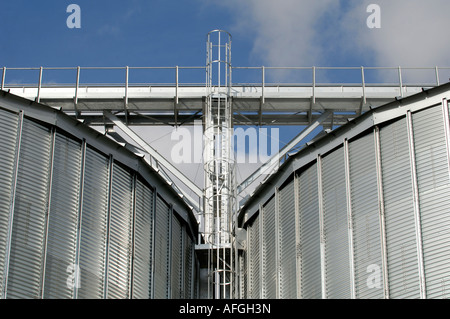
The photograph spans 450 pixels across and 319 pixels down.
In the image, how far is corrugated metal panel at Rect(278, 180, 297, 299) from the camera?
1661 inches

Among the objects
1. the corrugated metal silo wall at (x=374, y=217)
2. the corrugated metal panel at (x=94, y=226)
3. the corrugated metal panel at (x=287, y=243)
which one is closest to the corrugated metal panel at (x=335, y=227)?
the corrugated metal silo wall at (x=374, y=217)

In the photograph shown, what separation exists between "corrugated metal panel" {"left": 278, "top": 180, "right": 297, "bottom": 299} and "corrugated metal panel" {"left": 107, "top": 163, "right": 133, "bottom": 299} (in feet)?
22.3

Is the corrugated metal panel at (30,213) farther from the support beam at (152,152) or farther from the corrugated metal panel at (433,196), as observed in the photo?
the support beam at (152,152)

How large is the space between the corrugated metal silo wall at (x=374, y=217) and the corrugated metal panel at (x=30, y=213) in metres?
11.1

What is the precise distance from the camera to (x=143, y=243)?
43.0 metres

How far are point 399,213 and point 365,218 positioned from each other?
1.69 metres

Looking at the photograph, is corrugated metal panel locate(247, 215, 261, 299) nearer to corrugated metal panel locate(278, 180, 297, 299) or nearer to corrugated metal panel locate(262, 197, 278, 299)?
corrugated metal panel locate(262, 197, 278, 299)

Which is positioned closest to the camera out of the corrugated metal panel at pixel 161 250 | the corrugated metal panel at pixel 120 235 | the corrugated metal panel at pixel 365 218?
the corrugated metal panel at pixel 365 218

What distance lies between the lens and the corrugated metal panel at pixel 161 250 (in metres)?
44.1

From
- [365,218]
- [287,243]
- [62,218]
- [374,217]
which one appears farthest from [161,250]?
[374,217]

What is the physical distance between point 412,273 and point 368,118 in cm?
702

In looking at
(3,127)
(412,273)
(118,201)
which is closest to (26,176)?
(3,127)

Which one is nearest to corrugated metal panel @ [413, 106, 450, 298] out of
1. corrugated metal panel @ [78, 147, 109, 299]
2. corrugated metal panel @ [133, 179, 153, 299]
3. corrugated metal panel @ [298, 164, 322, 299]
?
corrugated metal panel @ [298, 164, 322, 299]
